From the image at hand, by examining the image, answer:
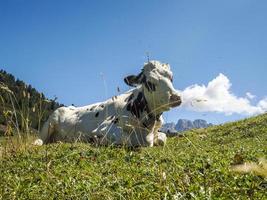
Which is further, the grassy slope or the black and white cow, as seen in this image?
the black and white cow

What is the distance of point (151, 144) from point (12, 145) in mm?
4883

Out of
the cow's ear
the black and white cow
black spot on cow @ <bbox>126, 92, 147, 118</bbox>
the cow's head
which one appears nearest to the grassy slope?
the black and white cow

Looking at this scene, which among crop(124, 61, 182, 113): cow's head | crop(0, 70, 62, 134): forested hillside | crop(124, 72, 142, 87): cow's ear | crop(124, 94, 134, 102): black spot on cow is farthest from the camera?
crop(124, 94, 134, 102): black spot on cow

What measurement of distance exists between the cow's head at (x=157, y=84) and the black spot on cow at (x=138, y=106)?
25cm

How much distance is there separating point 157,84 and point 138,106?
1.23 meters

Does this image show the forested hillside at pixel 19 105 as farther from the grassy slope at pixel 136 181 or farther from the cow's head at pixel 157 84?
the cow's head at pixel 157 84

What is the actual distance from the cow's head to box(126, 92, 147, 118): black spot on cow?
0.25 metres

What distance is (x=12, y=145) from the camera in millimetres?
12055

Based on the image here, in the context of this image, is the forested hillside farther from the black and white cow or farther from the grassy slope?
the black and white cow

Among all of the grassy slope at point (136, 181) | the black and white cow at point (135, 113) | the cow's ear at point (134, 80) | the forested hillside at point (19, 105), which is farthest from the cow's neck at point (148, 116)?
the grassy slope at point (136, 181)

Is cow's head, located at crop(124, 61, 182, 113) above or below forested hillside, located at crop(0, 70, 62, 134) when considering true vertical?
above

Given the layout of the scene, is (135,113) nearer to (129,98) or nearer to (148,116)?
(148,116)

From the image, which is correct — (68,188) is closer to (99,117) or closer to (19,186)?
(19,186)

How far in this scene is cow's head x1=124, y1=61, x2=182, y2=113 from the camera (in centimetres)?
1490
